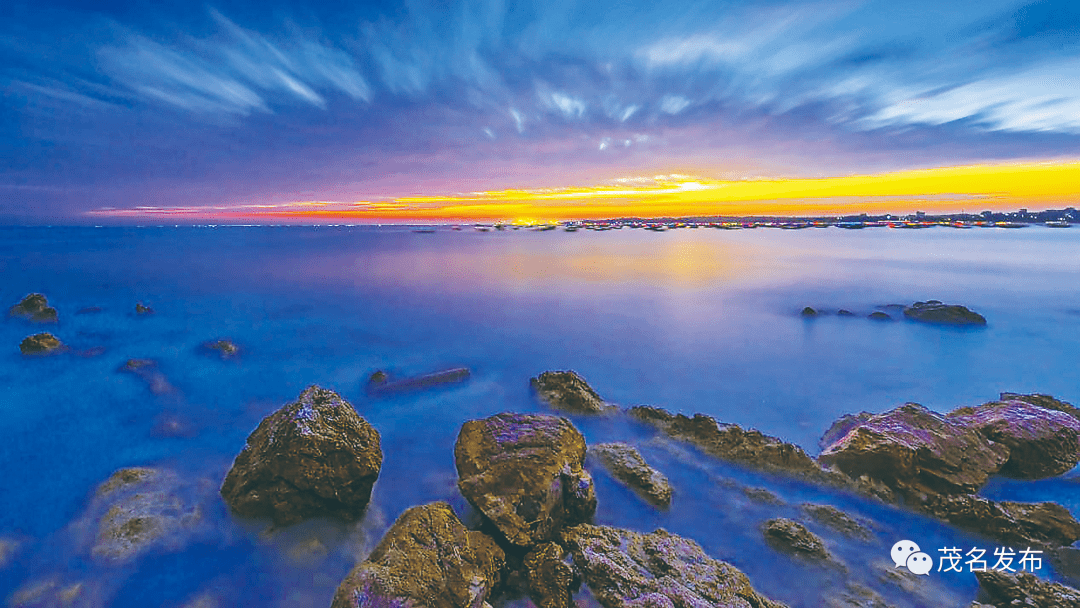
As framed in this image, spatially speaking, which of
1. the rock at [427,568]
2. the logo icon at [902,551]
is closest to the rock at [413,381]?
the rock at [427,568]

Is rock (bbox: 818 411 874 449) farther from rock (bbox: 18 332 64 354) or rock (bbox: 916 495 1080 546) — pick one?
rock (bbox: 18 332 64 354)

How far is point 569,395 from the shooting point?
10992 millimetres

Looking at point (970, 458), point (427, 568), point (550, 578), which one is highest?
point (427, 568)

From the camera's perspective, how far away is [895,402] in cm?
1181

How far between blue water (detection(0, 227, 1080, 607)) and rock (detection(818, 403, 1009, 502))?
575mm

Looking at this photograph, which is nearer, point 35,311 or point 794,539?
point 794,539

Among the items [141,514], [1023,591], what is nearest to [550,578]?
[1023,591]

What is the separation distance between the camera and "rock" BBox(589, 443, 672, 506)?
7.32 meters

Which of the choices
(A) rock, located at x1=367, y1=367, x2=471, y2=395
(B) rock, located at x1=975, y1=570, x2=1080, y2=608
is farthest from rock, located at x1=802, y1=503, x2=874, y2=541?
(A) rock, located at x1=367, y1=367, x2=471, y2=395

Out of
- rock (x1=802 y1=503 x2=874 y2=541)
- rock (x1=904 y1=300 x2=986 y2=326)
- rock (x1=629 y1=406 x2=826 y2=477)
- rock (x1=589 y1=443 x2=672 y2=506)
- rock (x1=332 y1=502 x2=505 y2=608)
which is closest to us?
rock (x1=332 y1=502 x2=505 y2=608)

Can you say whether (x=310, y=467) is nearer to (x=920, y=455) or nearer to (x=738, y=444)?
(x=738, y=444)

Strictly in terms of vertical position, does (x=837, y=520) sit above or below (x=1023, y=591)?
below

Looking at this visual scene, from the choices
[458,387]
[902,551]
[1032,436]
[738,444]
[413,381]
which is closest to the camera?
[902,551]

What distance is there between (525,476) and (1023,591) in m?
5.95
